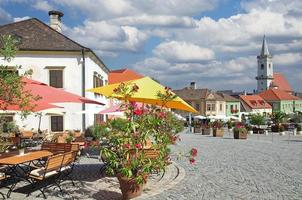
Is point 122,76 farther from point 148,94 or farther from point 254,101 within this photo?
point 254,101

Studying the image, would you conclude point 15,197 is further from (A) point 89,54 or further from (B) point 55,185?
(A) point 89,54

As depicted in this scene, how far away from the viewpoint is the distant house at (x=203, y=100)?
89375 mm

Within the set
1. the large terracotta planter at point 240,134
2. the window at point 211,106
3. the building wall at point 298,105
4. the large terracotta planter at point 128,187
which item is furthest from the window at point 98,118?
the building wall at point 298,105

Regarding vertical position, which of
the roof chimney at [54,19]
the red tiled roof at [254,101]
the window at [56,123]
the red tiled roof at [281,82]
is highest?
the red tiled roof at [281,82]

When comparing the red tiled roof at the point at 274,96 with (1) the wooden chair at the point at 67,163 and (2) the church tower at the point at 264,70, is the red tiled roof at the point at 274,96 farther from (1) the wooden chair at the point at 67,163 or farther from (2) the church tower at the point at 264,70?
(1) the wooden chair at the point at 67,163

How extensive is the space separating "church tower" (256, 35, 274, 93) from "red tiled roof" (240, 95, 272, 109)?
3465cm

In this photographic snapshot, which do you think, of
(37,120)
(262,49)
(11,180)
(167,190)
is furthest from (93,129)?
(262,49)

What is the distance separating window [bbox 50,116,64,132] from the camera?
30.9 metres

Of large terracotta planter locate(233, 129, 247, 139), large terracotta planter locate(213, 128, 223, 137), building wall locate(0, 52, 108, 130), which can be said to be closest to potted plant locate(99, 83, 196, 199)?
building wall locate(0, 52, 108, 130)

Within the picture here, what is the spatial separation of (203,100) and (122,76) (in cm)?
3079

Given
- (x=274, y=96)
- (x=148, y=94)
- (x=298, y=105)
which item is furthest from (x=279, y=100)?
(x=148, y=94)

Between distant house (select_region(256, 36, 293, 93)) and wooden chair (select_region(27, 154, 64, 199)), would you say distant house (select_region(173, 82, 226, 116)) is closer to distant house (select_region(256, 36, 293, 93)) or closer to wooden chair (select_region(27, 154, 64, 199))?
distant house (select_region(256, 36, 293, 93))

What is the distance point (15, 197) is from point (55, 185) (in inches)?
48.2

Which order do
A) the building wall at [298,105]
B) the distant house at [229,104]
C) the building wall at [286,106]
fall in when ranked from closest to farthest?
the distant house at [229,104] → the building wall at [286,106] → the building wall at [298,105]
